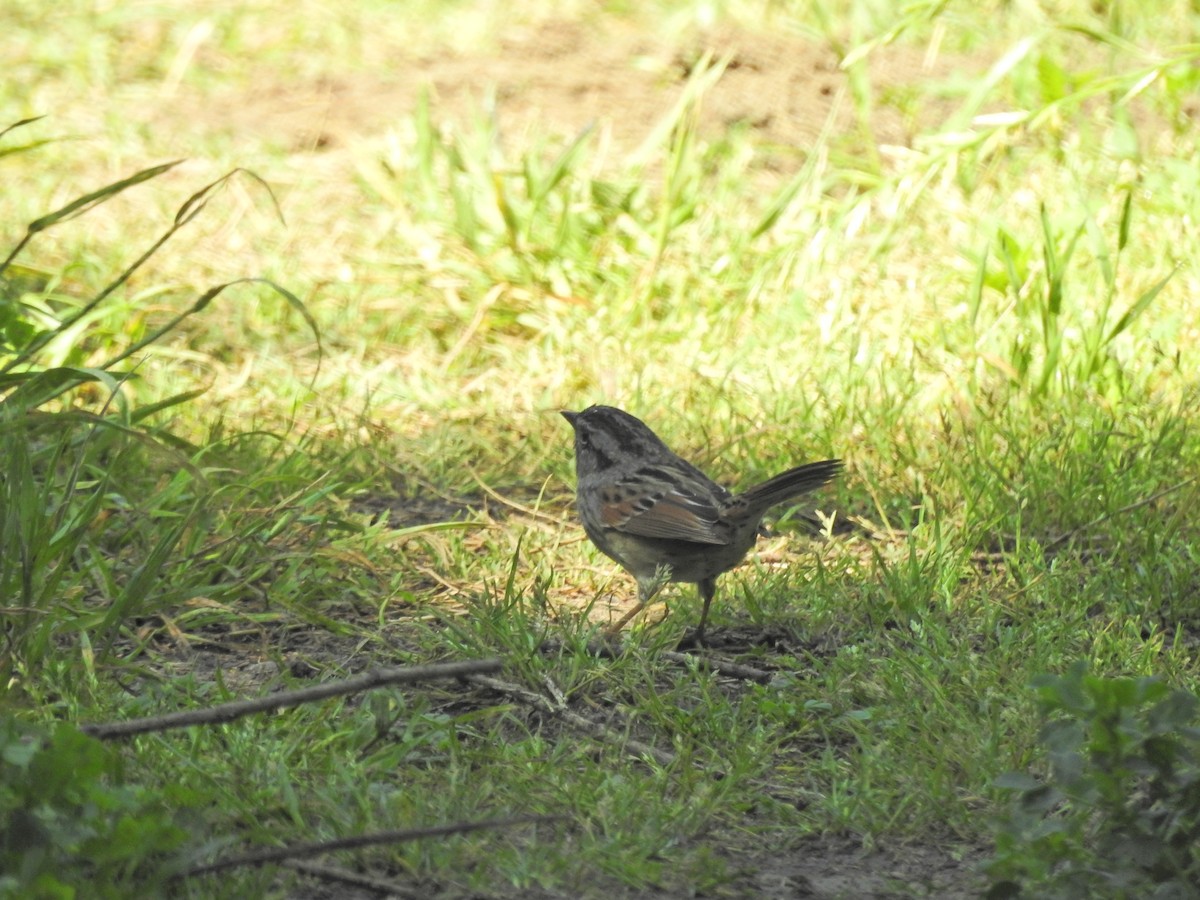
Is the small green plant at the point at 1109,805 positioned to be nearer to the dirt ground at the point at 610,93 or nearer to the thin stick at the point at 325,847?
the thin stick at the point at 325,847

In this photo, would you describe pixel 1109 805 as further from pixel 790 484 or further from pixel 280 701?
pixel 790 484

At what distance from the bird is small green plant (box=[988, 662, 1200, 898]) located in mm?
1623

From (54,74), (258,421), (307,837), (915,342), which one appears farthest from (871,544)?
(54,74)

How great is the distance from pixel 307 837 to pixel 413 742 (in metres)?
0.45

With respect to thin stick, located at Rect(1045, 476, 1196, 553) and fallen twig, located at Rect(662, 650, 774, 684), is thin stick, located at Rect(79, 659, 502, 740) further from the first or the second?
thin stick, located at Rect(1045, 476, 1196, 553)

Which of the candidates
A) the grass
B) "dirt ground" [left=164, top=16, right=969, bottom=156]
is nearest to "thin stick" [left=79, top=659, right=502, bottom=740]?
the grass

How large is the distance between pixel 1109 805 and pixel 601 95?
22.9ft

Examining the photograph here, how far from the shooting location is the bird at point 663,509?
445 centimetres

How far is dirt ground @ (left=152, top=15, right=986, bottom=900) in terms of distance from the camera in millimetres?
8766

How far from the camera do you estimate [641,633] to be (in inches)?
173

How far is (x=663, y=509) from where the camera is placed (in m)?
4.60

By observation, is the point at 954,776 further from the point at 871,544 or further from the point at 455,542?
the point at 455,542

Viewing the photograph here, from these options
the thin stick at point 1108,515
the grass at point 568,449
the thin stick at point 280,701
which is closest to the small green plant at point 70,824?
the grass at point 568,449

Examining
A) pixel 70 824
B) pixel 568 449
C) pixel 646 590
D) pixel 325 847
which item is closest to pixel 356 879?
pixel 325 847
